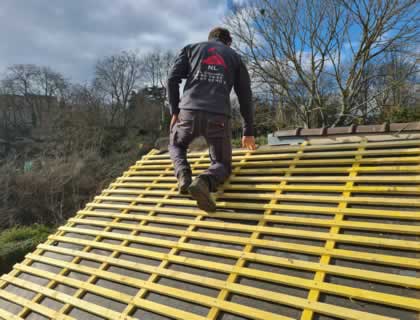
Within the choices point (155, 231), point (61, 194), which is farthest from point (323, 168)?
point (61, 194)

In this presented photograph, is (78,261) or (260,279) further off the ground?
Result: (260,279)

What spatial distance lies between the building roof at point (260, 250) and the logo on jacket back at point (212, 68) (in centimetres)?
88

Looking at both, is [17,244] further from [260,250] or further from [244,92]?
[260,250]

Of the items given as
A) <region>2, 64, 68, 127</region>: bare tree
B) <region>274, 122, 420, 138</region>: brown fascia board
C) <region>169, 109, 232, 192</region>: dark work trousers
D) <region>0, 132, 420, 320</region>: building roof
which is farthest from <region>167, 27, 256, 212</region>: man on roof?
<region>2, 64, 68, 127</region>: bare tree

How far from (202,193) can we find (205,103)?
79cm

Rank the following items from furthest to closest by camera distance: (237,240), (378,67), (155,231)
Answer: (378,67), (155,231), (237,240)

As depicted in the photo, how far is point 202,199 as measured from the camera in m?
2.15

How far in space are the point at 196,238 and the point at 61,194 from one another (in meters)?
11.9

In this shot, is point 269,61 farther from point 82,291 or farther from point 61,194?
point 82,291

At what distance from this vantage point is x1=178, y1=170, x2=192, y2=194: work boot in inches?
88.9

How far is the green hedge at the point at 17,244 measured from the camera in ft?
22.5

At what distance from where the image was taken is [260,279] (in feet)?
5.26

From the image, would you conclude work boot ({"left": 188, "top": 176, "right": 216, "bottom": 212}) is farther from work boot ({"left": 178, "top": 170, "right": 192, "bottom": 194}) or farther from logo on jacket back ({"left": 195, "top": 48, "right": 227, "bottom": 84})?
logo on jacket back ({"left": 195, "top": 48, "right": 227, "bottom": 84})

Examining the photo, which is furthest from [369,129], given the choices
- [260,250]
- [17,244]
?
[17,244]
